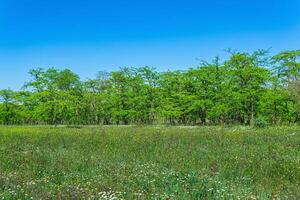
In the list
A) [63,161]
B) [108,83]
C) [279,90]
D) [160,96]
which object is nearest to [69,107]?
[108,83]

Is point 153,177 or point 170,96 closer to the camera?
point 153,177

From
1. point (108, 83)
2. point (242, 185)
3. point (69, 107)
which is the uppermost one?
point (108, 83)

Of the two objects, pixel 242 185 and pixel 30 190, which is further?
pixel 242 185

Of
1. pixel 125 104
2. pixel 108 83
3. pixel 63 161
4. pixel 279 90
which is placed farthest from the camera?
pixel 108 83

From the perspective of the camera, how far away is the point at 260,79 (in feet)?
154

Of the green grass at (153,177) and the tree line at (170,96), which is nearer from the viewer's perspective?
the green grass at (153,177)

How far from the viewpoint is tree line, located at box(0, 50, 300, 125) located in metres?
47.3

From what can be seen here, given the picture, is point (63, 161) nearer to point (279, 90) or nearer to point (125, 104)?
point (279, 90)

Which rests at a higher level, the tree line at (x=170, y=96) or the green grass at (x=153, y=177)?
the tree line at (x=170, y=96)

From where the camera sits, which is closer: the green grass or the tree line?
the green grass

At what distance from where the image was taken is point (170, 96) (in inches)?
2190

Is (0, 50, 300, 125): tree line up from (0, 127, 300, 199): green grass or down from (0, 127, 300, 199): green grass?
up

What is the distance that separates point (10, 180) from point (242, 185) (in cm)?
520

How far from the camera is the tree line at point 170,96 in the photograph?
1863 inches
